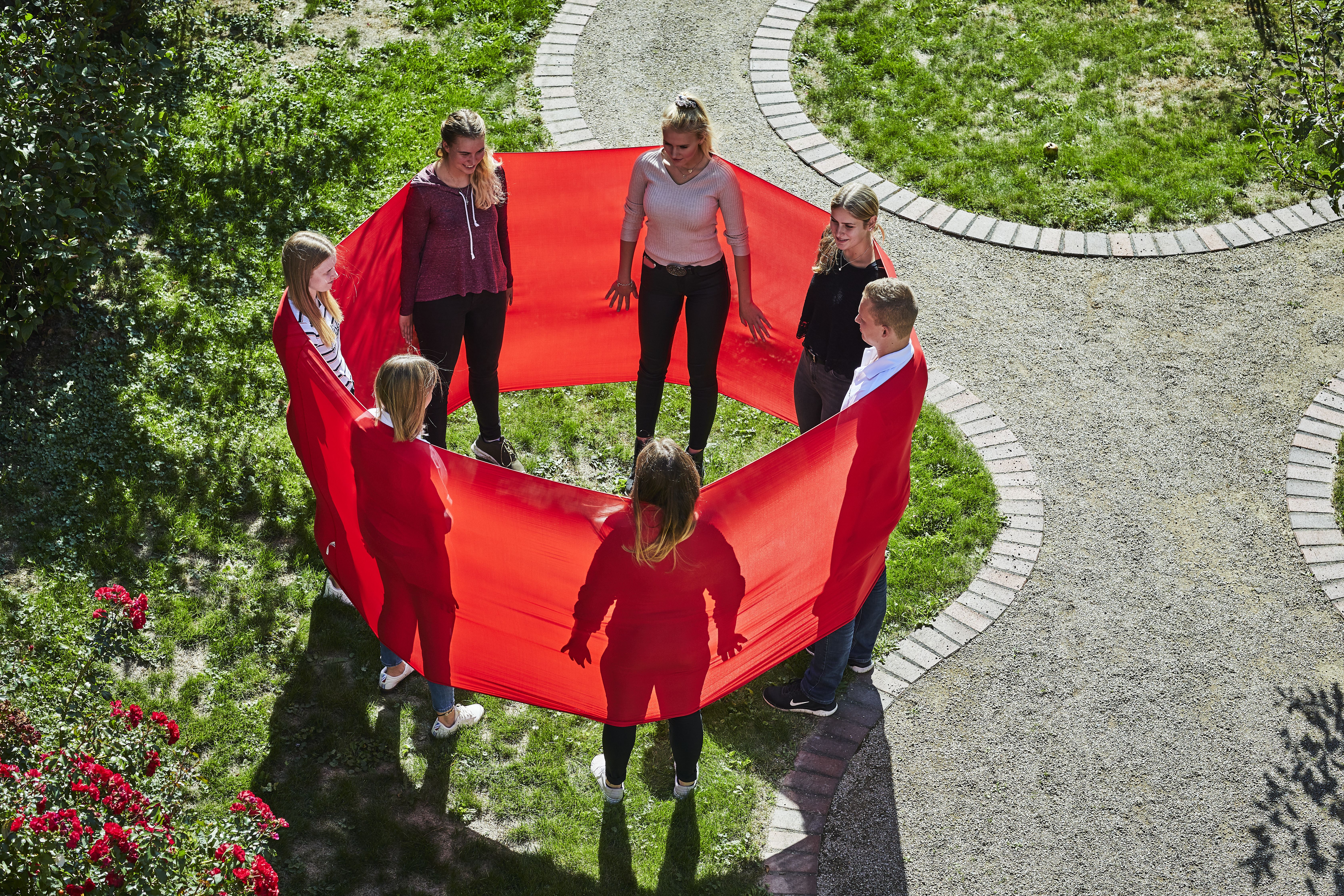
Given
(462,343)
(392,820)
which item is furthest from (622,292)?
(392,820)

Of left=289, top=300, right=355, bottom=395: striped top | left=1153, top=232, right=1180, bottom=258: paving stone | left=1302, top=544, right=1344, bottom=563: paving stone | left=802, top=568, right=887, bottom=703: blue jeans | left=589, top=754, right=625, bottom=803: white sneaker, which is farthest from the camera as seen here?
left=1153, top=232, right=1180, bottom=258: paving stone

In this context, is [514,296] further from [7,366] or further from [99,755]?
[99,755]

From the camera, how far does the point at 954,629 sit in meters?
6.00

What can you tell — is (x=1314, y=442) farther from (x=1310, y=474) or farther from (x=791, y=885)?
(x=791, y=885)

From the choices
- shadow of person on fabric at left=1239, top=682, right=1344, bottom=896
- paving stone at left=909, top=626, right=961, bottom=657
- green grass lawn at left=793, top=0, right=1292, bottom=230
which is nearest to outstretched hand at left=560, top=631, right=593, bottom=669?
paving stone at left=909, top=626, right=961, bottom=657

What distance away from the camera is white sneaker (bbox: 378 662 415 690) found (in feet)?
18.2

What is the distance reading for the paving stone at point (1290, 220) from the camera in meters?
8.59

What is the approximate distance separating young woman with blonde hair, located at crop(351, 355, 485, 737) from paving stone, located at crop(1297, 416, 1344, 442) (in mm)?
5461

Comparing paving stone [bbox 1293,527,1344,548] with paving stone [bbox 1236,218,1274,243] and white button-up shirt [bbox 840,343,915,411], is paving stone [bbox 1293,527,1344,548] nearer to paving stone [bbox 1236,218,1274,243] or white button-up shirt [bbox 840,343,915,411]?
paving stone [bbox 1236,218,1274,243]

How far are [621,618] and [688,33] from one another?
7939 millimetres

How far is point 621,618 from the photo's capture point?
443 centimetres

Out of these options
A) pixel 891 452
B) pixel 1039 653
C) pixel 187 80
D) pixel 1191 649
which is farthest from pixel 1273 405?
pixel 187 80

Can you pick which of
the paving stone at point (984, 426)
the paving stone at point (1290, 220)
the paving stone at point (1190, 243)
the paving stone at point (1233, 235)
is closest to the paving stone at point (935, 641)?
the paving stone at point (984, 426)

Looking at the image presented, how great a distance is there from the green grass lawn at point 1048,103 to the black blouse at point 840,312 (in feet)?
12.6
